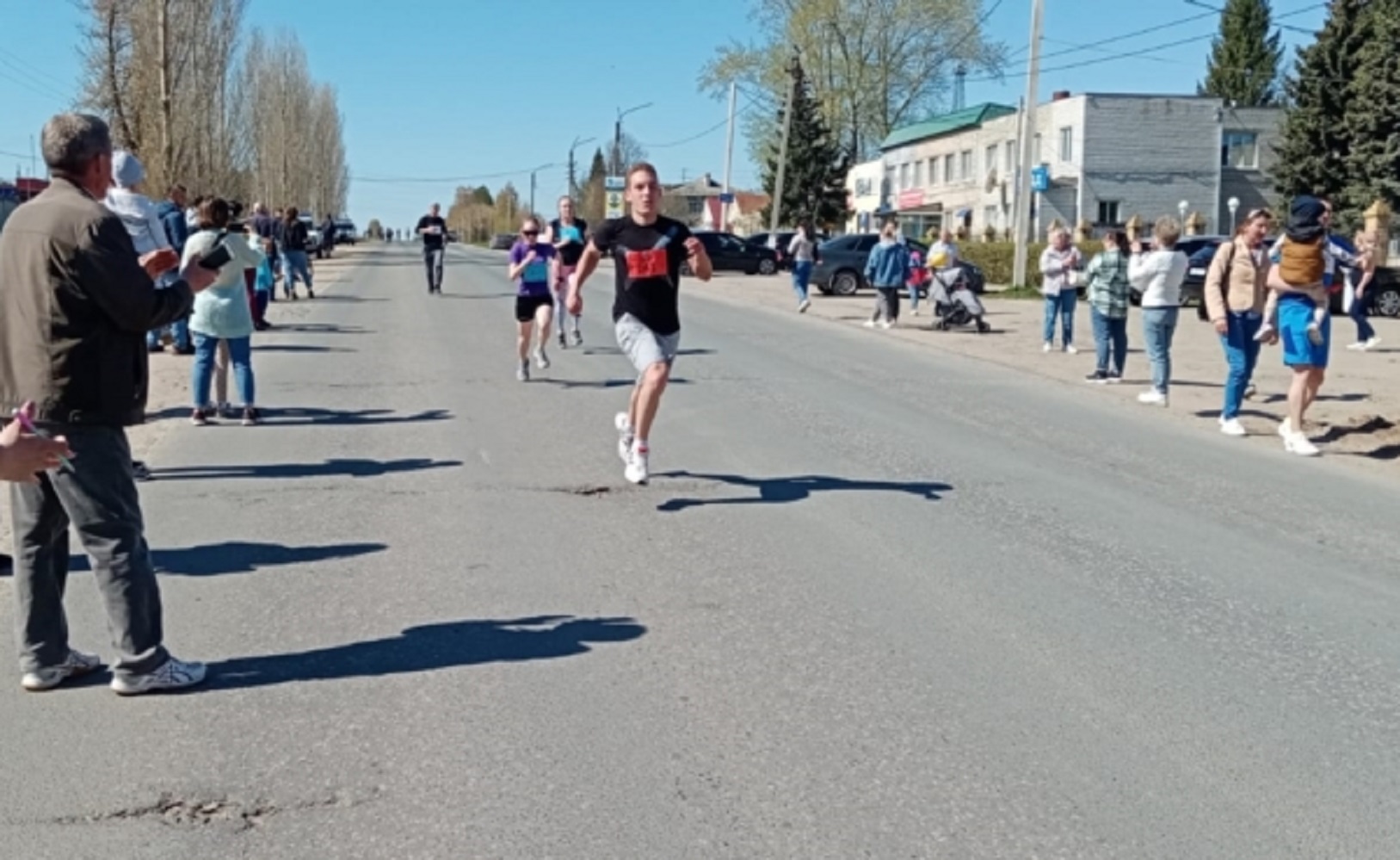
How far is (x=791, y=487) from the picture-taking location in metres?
8.57

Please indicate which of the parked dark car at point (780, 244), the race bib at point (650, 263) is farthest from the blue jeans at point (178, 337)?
the parked dark car at point (780, 244)

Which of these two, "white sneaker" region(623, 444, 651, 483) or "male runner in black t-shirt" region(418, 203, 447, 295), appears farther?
"male runner in black t-shirt" region(418, 203, 447, 295)

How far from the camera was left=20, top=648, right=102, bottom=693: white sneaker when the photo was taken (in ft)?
15.6

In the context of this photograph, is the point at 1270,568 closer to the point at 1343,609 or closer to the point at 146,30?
the point at 1343,609

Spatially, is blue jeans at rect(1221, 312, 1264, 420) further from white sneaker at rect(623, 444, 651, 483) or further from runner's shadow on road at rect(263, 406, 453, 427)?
runner's shadow on road at rect(263, 406, 453, 427)

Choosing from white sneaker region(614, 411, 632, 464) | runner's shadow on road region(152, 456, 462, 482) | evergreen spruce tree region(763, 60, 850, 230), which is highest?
evergreen spruce tree region(763, 60, 850, 230)

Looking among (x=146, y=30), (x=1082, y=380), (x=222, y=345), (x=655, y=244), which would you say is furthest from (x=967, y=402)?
(x=146, y=30)

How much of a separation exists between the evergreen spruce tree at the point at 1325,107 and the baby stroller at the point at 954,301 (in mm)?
27503

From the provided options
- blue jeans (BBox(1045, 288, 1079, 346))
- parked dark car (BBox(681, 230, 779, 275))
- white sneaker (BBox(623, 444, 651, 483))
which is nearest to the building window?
parked dark car (BBox(681, 230, 779, 275))

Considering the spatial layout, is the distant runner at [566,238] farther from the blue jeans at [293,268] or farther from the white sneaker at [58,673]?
the blue jeans at [293,268]

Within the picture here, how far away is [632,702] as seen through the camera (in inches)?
185

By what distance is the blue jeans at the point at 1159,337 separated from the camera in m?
12.9

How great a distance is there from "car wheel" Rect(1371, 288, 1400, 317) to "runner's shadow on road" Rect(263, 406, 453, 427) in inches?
870

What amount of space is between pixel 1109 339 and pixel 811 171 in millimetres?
53100
